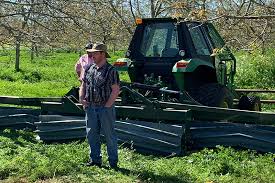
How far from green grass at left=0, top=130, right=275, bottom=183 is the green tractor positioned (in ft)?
4.17

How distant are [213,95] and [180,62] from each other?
805mm

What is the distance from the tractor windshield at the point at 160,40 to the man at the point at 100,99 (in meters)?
2.30

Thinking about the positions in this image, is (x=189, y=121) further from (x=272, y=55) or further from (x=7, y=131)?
(x=272, y=55)

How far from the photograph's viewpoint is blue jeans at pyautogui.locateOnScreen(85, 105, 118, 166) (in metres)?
6.56

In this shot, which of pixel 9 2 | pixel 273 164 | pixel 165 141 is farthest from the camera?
pixel 9 2

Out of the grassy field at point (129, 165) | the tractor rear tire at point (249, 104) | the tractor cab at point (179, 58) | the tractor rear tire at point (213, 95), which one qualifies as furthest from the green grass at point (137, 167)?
the tractor rear tire at point (249, 104)

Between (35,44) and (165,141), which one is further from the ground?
(35,44)

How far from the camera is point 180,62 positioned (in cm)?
810

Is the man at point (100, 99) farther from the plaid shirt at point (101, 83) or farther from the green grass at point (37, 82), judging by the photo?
the green grass at point (37, 82)

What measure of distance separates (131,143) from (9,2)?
10.6ft

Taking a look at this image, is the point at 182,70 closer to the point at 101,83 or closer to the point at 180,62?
the point at 180,62

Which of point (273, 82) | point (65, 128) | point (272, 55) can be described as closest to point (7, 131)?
point (65, 128)

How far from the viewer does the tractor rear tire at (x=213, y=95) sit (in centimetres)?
833

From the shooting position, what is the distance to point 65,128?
8.09 m
